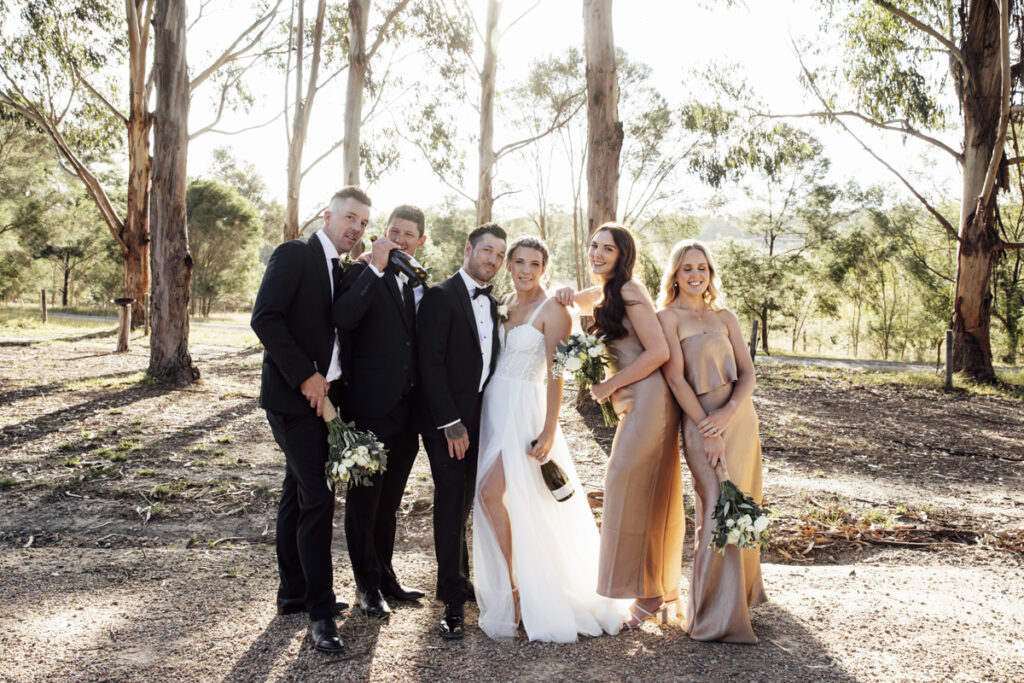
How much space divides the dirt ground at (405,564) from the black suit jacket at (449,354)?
Result: 1065mm

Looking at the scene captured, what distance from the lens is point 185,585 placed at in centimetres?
379

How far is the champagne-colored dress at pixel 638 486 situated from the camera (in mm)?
3525

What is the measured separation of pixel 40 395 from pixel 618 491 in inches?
330

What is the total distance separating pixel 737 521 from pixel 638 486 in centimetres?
51

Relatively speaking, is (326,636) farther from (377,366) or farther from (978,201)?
(978,201)

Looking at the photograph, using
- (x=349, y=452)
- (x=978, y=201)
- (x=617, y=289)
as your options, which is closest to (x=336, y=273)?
(x=349, y=452)

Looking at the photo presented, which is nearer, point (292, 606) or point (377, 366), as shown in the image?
point (377, 366)

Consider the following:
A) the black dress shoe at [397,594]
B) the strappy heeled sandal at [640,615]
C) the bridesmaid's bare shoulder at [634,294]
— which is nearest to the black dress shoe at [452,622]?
the black dress shoe at [397,594]

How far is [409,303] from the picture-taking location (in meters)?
3.51

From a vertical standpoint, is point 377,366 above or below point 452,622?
above

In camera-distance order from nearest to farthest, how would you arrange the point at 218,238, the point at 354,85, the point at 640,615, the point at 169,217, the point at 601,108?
the point at 640,615, the point at 601,108, the point at 169,217, the point at 354,85, the point at 218,238

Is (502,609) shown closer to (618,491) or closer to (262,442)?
(618,491)

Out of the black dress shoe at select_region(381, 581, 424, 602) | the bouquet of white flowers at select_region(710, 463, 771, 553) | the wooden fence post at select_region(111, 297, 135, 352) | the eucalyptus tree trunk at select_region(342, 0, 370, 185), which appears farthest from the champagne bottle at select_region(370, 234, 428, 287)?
the wooden fence post at select_region(111, 297, 135, 352)

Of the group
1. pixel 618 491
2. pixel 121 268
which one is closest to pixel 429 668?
pixel 618 491
